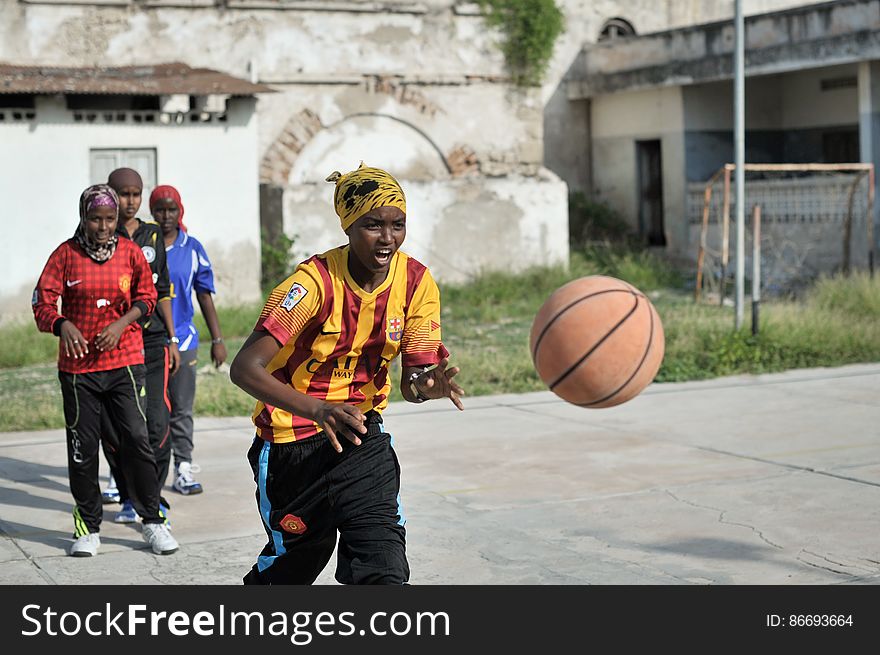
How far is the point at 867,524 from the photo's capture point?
6.71 m

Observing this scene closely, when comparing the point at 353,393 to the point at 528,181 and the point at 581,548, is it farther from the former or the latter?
the point at 528,181

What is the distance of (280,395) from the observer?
13.6ft

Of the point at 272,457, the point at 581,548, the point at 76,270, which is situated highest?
the point at 76,270

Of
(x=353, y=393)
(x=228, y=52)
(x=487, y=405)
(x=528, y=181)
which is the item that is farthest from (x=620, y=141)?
(x=353, y=393)

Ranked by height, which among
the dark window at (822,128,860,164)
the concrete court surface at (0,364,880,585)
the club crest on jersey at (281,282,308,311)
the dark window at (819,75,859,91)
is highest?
the dark window at (819,75,859,91)

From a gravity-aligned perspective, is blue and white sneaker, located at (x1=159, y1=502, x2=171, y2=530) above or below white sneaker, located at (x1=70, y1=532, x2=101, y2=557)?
above

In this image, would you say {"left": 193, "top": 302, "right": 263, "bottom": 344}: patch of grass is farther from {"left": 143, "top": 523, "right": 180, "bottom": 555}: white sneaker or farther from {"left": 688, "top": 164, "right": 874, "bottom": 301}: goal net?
{"left": 143, "top": 523, "right": 180, "bottom": 555}: white sneaker

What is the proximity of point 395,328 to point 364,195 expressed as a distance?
0.50 m

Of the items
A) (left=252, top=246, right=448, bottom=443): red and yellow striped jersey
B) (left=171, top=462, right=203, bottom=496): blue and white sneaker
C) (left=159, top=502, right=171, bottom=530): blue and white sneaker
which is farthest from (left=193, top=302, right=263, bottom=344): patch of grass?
(left=252, top=246, right=448, bottom=443): red and yellow striped jersey

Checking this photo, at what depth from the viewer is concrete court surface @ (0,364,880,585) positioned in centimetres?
611

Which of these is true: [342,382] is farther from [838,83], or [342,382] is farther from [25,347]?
[838,83]

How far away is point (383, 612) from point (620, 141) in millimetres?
20799

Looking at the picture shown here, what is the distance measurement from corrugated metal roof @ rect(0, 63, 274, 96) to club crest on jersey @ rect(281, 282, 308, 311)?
12.7 m

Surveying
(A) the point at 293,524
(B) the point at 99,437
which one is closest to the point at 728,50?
(B) the point at 99,437
